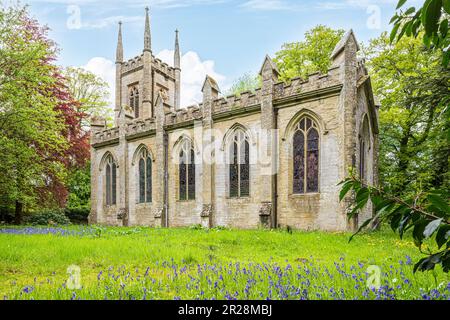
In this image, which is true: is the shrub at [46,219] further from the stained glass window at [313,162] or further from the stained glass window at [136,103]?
the stained glass window at [313,162]

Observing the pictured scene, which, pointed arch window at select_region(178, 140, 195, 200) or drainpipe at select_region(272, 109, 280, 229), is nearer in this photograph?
drainpipe at select_region(272, 109, 280, 229)

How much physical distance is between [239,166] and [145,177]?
7.86 metres

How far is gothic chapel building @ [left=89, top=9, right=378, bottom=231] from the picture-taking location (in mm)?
15148

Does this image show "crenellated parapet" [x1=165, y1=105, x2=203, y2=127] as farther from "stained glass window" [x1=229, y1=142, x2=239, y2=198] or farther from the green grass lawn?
the green grass lawn

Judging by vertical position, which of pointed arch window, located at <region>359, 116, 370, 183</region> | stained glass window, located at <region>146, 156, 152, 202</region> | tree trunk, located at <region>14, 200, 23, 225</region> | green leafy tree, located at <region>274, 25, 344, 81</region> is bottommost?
tree trunk, located at <region>14, 200, 23, 225</region>

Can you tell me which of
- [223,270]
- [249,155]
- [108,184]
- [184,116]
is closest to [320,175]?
[249,155]

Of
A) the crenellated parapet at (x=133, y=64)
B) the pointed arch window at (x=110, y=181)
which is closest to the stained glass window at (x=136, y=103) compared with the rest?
the crenellated parapet at (x=133, y=64)

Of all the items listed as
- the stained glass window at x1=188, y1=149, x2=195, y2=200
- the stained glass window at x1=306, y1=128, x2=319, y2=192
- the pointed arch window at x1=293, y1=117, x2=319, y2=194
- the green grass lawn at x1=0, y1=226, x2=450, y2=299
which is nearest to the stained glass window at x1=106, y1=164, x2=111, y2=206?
the stained glass window at x1=188, y1=149, x2=195, y2=200

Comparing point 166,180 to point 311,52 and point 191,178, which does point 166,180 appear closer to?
point 191,178

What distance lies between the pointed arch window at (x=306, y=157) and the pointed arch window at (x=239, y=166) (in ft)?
9.21

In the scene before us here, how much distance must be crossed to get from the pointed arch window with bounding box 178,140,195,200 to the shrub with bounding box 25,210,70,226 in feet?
30.8

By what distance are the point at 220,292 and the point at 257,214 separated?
13345mm
